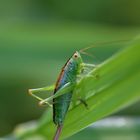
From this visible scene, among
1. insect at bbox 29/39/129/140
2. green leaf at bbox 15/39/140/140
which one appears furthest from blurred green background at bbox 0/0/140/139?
green leaf at bbox 15/39/140/140

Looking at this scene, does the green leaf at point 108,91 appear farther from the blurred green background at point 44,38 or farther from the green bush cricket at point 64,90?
the blurred green background at point 44,38

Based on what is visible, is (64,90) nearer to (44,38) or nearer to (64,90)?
(64,90)

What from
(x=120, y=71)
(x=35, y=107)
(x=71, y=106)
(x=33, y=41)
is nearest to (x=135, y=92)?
(x=120, y=71)

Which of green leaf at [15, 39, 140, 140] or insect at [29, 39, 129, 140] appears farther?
insect at [29, 39, 129, 140]

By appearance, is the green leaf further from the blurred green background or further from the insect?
the blurred green background

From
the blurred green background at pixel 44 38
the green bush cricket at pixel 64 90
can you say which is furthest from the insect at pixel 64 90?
the blurred green background at pixel 44 38

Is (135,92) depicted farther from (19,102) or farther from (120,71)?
(19,102)
